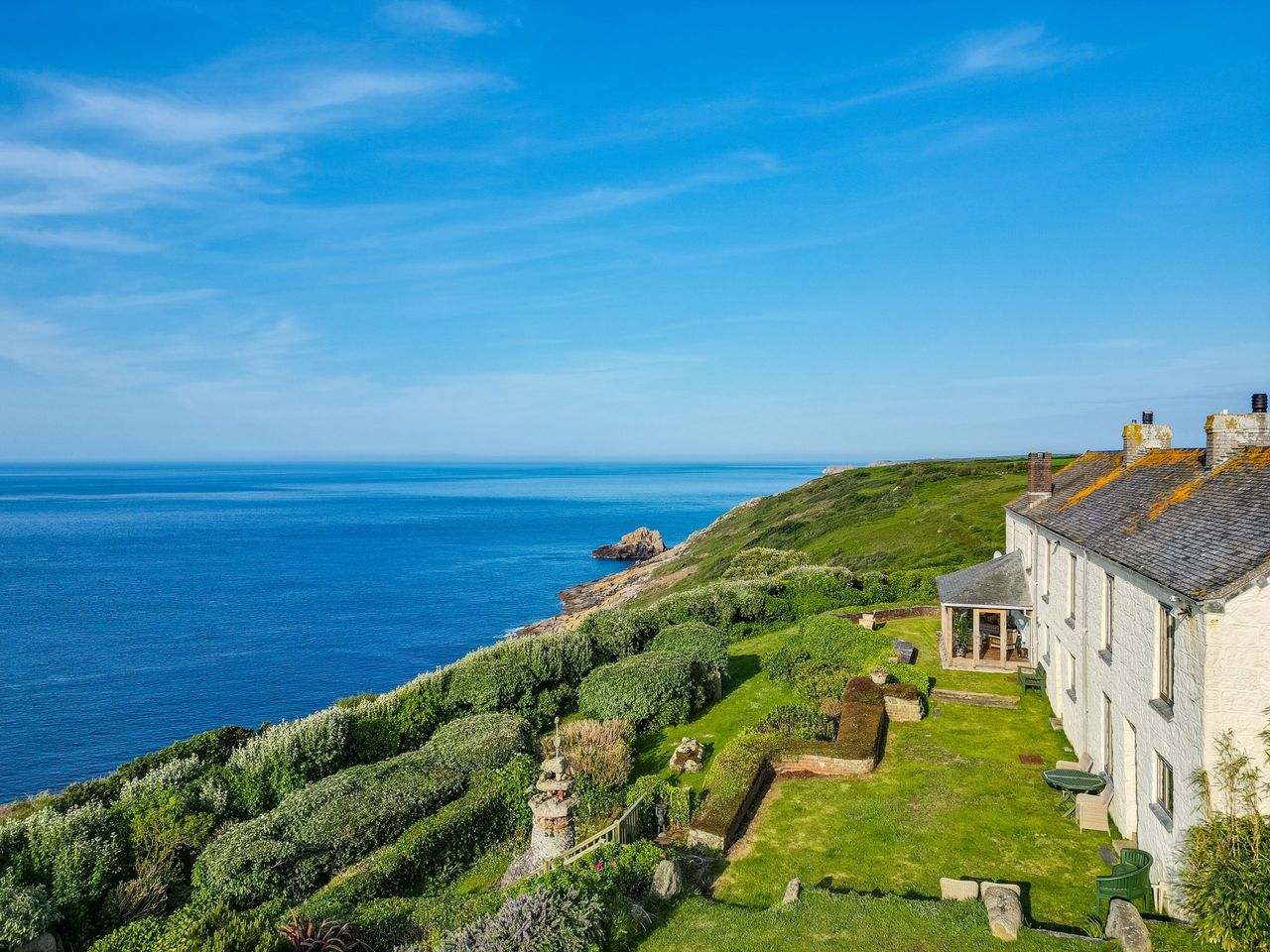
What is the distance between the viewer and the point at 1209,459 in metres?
16.1

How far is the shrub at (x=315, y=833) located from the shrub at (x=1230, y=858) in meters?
15.1

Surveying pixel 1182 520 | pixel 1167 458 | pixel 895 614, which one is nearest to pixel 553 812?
pixel 1182 520

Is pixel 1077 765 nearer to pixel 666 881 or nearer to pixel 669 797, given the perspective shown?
pixel 669 797

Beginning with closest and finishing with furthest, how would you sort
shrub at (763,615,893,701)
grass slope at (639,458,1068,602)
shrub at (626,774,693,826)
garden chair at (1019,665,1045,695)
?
shrub at (626,774,693,826) < garden chair at (1019,665,1045,695) < shrub at (763,615,893,701) < grass slope at (639,458,1068,602)

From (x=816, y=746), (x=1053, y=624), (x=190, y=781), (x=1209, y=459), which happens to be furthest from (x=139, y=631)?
(x=1209, y=459)

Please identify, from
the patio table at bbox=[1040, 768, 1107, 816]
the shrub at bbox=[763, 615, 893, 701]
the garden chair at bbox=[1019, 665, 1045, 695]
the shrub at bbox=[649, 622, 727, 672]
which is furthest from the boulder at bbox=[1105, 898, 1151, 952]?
the shrub at bbox=[649, 622, 727, 672]

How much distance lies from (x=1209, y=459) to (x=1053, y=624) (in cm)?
796

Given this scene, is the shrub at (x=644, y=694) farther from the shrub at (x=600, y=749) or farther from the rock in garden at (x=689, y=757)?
the rock in garden at (x=689, y=757)

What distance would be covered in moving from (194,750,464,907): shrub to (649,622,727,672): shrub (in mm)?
11831

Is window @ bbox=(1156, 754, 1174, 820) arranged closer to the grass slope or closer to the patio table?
the patio table

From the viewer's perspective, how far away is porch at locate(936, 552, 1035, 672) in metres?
26.8

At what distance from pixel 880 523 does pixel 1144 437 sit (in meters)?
50.7

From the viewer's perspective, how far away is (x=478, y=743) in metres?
20.4

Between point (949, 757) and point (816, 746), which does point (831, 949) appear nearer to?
point (816, 746)
